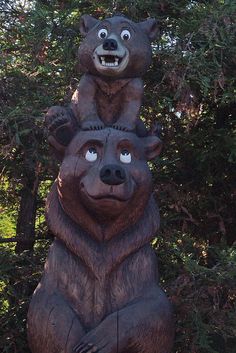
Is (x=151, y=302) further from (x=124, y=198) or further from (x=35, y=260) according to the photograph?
(x=35, y=260)

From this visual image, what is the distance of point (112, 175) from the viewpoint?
2.98m

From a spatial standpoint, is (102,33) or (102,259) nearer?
(102,259)

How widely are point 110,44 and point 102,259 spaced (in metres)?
1.23

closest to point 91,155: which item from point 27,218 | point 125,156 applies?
point 125,156

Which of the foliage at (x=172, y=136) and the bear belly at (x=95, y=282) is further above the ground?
the foliage at (x=172, y=136)

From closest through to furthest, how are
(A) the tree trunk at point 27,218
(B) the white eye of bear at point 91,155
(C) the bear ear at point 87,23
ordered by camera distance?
(B) the white eye of bear at point 91,155
(C) the bear ear at point 87,23
(A) the tree trunk at point 27,218

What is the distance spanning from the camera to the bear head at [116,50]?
10.9 ft

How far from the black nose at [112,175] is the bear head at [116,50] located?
69cm

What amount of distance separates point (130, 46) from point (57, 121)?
0.64 metres

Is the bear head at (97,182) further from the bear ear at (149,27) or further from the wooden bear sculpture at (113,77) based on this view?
the bear ear at (149,27)

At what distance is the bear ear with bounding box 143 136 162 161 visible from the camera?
333 centimetres

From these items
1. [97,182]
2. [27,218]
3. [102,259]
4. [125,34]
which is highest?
[125,34]

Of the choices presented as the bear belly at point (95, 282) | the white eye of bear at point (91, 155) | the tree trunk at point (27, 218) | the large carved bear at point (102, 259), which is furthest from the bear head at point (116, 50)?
the tree trunk at point (27, 218)

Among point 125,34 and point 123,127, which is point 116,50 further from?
point 123,127
